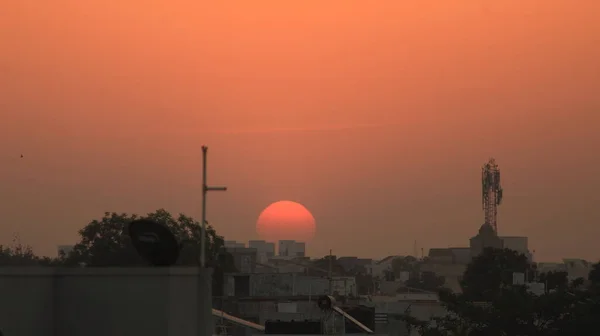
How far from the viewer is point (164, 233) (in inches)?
571

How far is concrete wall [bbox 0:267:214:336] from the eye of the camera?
1309 centimetres

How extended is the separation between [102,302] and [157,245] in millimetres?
1438

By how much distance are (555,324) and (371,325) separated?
13553mm

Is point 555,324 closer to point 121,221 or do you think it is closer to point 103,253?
point 103,253

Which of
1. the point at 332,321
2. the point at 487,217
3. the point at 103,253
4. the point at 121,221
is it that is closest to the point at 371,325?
the point at 332,321

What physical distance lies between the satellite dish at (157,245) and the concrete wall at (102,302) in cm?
105

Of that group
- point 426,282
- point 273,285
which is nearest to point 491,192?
point 426,282

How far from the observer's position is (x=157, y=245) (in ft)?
47.2

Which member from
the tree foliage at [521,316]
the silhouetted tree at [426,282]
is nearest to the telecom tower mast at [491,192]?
the silhouetted tree at [426,282]

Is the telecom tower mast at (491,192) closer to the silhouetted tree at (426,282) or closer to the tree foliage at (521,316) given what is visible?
the silhouetted tree at (426,282)

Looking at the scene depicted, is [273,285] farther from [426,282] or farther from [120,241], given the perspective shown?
[426,282]

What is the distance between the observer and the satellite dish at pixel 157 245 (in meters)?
14.3

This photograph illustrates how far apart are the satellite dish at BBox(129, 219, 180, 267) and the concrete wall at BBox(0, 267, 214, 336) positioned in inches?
41.5

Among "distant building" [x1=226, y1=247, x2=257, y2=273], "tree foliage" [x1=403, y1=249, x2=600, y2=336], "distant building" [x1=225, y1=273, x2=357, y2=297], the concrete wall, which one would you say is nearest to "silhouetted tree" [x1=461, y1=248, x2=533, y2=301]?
"distant building" [x1=225, y1=273, x2=357, y2=297]
